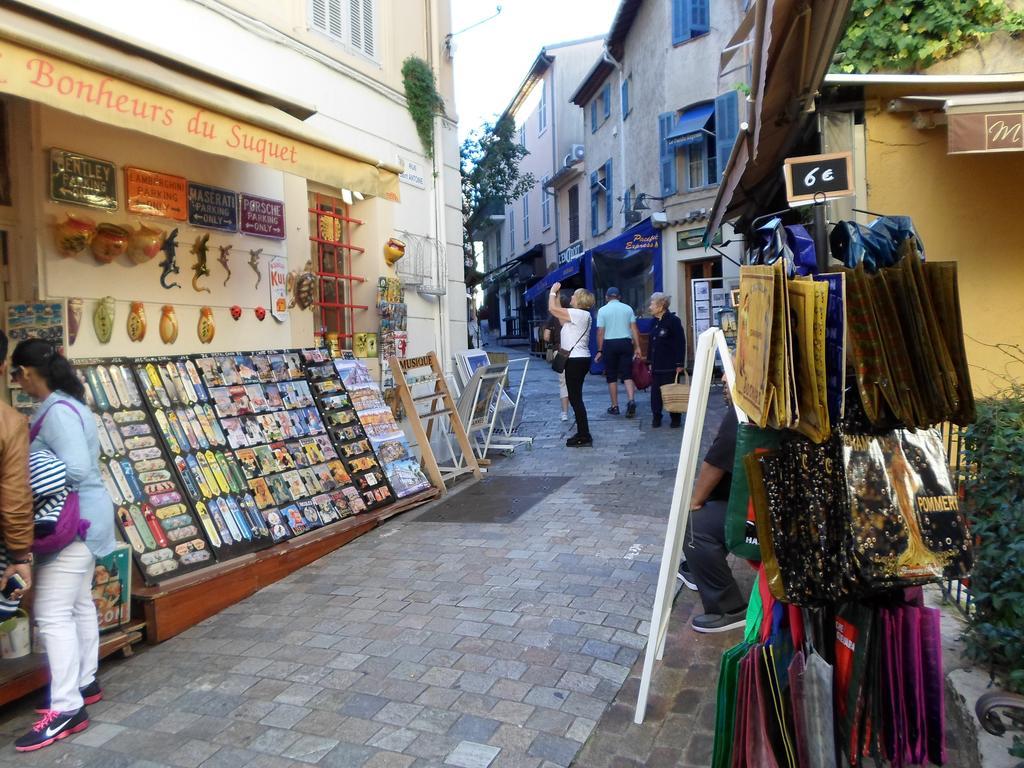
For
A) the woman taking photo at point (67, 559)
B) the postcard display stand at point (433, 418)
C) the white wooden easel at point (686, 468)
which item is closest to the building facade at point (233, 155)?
the postcard display stand at point (433, 418)

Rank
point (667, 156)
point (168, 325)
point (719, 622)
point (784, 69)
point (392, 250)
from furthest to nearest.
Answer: point (667, 156), point (392, 250), point (168, 325), point (784, 69), point (719, 622)

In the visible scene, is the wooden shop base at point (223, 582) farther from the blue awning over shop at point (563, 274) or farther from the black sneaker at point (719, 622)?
the blue awning over shop at point (563, 274)

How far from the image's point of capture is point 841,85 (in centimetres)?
572

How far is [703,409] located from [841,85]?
13.8ft

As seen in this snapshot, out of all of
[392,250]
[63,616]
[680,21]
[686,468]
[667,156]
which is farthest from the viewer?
[667,156]

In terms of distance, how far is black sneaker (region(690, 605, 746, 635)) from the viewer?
3793 mm

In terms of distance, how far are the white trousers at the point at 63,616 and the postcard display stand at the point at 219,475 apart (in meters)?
0.84

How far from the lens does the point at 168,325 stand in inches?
206

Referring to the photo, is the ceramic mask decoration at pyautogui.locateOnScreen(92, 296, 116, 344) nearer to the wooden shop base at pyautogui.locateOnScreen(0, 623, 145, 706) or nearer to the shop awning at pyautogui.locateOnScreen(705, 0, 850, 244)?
the wooden shop base at pyautogui.locateOnScreen(0, 623, 145, 706)

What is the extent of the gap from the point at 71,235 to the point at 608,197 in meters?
A: 19.9

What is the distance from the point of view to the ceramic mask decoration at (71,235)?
4.50 meters

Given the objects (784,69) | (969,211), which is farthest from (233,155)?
(969,211)

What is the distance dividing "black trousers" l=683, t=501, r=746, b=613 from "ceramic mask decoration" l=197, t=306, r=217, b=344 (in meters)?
3.70

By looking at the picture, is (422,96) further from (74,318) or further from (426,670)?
(426,670)
